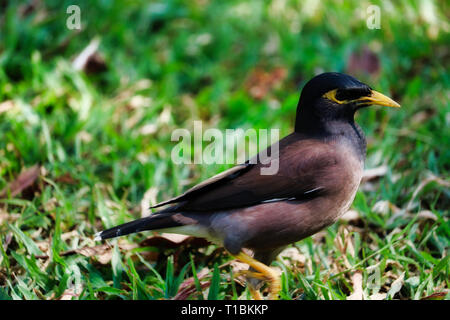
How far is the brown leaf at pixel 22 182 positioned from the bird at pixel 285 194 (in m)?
1.16

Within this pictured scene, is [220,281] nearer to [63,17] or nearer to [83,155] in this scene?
[83,155]

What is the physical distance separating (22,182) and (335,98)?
2.25 meters

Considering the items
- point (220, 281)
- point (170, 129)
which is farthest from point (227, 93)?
point (220, 281)

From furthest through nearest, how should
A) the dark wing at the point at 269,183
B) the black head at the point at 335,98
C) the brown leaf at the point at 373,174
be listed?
the brown leaf at the point at 373,174 < the black head at the point at 335,98 < the dark wing at the point at 269,183

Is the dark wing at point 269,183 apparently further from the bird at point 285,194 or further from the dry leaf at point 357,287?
the dry leaf at point 357,287

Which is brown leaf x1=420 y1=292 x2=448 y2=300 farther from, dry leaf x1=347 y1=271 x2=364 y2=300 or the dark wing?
the dark wing

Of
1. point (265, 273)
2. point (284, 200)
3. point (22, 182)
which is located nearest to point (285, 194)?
point (284, 200)

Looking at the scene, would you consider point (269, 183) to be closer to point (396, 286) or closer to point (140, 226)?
point (140, 226)

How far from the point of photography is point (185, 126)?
5.35 m

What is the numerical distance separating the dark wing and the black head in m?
0.17

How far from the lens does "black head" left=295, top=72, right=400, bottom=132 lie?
348 cm

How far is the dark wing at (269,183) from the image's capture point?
3322 mm

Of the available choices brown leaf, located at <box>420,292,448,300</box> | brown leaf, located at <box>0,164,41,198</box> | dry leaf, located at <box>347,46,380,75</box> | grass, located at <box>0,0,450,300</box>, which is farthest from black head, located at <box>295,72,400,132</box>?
dry leaf, located at <box>347,46,380,75</box>

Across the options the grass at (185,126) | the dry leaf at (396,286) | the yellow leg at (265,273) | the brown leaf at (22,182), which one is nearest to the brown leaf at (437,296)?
→ the grass at (185,126)
